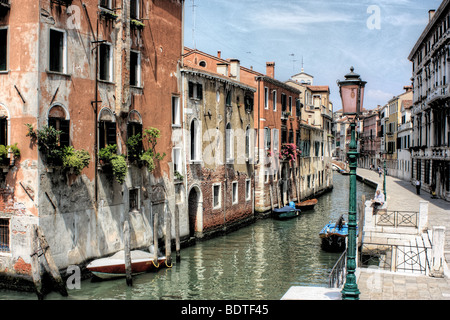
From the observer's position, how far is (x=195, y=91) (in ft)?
63.2

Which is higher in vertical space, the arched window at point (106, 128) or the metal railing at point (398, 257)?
the arched window at point (106, 128)

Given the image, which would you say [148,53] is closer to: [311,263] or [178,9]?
[178,9]

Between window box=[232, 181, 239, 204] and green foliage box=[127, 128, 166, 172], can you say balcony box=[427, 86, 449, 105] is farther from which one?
green foliage box=[127, 128, 166, 172]

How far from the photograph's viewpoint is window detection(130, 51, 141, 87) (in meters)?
15.8

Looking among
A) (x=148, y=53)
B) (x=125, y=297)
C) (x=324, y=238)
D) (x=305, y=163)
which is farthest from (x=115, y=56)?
(x=305, y=163)

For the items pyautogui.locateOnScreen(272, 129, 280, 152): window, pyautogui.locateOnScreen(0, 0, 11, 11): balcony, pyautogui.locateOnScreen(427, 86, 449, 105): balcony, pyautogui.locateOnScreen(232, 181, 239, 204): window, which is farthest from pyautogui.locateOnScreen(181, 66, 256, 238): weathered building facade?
pyautogui.locateOnScreen(427, 86, 449, 105): balcony

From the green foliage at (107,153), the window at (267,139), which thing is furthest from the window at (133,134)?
the window at (267,139)

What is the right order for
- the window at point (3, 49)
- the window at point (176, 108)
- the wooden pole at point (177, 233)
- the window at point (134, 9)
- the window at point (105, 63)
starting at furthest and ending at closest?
the window at point (176, 108) → the wooden pole at point (177, 233) → the window at point (134, 9) → the window at point (105, 63) → the window at point (3, 49)

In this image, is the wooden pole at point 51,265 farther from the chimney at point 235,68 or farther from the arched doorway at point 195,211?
the chimney at point 235,68

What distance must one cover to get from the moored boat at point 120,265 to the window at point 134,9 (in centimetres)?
770

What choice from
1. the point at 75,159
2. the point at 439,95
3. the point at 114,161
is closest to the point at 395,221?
the point at 114,161

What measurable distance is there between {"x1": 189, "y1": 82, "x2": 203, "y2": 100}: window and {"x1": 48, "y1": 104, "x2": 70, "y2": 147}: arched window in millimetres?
6920

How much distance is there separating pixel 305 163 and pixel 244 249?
18.4m

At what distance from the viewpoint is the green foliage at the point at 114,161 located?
45.8 ft
